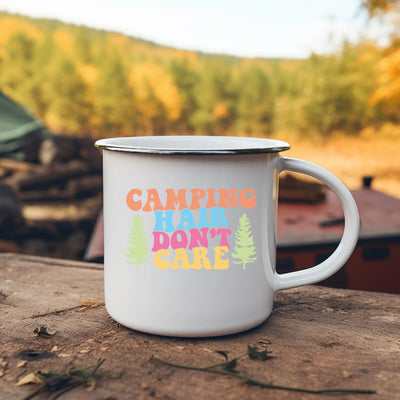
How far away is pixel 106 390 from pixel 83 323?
0.25 m

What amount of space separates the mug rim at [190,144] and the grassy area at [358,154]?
12.6 m

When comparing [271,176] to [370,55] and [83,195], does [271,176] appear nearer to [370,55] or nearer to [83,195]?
[83,195]

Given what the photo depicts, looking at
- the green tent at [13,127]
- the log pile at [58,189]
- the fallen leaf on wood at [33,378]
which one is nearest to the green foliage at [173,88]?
the log pile at [58,189]

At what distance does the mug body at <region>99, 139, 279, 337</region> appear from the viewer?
733 millimetres

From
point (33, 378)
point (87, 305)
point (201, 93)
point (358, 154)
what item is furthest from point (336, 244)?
point (201, 93)

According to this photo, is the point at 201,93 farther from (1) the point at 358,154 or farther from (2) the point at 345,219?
(2) the point at 345,219

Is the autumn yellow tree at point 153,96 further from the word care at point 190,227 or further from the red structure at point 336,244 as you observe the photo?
the word care at point 190,227

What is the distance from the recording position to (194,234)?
74cm

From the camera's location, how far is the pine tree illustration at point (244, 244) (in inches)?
29.9

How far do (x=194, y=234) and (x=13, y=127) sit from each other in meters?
5.63

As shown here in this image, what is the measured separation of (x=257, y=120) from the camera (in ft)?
73.0

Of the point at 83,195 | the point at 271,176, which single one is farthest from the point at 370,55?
the point at 271,176

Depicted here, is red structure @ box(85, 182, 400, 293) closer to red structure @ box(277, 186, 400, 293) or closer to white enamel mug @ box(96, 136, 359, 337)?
red structure @ box(277, 186, 400, 293)

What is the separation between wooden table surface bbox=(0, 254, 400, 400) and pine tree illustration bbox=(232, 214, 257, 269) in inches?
5.6
